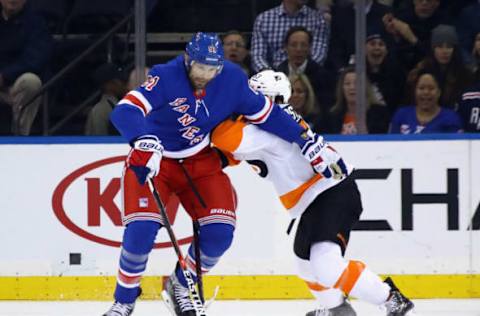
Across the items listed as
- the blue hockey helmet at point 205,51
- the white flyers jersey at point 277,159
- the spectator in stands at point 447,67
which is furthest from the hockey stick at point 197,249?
the spectator in stands at point 447,67

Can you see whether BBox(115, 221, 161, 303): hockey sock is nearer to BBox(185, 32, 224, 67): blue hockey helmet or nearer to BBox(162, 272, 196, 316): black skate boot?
BBox(162, 272, 196, 316): black skate boot

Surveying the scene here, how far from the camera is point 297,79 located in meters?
6.62

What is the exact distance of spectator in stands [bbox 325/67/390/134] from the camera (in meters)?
6.61

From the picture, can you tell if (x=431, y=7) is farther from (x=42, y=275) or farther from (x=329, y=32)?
(x=42, y=275)

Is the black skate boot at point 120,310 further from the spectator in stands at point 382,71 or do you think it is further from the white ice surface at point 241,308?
the spectator in stands at point 382,71

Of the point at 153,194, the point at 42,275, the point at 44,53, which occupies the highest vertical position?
the point at 44,53

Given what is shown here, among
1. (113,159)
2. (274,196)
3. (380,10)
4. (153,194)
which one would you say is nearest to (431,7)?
(380,10)

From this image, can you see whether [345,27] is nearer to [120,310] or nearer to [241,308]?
[241,308]

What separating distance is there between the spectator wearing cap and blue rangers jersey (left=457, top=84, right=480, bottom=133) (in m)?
1.62

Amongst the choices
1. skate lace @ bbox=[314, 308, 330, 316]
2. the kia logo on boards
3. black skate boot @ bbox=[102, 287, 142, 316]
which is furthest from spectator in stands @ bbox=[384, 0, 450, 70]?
black skate boot @ bbox=[102, 287, 142, 316]

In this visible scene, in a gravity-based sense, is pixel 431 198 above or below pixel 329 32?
below

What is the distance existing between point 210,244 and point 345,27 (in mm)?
1736

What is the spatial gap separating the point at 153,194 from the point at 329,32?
1.83m

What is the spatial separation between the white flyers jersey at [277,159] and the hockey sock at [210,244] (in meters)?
0.26
